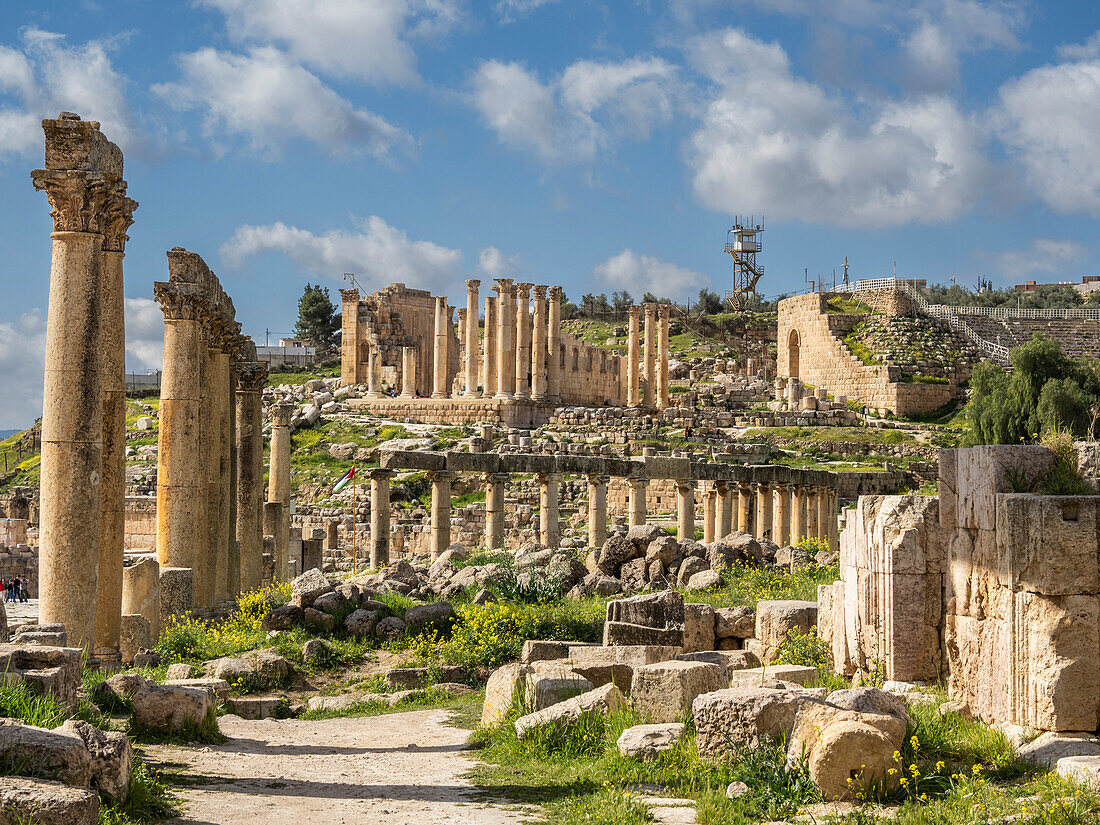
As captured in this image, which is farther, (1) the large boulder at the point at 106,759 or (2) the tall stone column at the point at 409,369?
(2) the tall stone column at the point at 409,369

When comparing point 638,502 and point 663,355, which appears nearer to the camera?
point 638,502

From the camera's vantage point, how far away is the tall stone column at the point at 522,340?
182 feet

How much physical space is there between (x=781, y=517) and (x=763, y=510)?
0.62 metres

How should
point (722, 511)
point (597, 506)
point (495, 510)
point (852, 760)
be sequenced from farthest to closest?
1. point (722, 511)
2. point (597, 506)
3. point (495, 510)
4. point (852, 760)

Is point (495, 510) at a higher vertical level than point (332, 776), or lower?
higher

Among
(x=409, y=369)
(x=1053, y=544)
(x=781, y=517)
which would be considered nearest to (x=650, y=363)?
(x=409, y=369)

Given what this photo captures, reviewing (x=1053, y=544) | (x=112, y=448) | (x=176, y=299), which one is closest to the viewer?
(x=1053, y=544)

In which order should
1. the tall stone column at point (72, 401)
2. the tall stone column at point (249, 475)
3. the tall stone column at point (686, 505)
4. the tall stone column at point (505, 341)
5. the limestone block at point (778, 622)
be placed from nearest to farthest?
the tall stone column at point (72, 401), the limestone block at point (778, 622), the tall stone column at point (249, 475), the tall stone column at point (686, 505), the tall stone column at point (505, 341)

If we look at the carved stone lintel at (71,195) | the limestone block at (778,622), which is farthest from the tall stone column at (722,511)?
the carved stone lintel at (71,195)

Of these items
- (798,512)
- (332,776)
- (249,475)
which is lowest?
(332,776)

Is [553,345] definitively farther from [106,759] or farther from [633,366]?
[106,759]

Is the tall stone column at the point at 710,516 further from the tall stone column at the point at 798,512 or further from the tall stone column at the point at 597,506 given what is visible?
the tall stone column at the point at 597,506

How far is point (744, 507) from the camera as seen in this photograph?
34.8 metres

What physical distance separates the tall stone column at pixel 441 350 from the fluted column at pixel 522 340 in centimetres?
456
